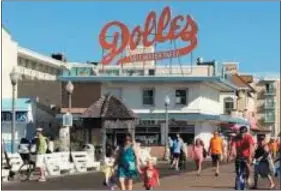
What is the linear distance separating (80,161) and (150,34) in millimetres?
25480

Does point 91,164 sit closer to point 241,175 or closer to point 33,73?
point 241,175

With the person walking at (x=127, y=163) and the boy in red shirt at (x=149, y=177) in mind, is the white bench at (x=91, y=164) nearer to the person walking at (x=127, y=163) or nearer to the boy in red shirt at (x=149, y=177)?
the boy in red shirt at (x=149, y=177)

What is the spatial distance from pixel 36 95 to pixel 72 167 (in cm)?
3194

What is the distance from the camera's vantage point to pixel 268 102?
12038cm

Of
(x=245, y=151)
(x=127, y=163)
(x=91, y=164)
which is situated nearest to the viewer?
(x=127, y=163)

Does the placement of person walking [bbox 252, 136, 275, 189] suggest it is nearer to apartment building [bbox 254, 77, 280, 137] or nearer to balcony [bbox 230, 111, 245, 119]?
balcony [bbox 230, 111, 245, 119]

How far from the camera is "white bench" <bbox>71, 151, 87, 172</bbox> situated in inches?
1148

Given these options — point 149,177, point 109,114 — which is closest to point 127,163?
point 149,177

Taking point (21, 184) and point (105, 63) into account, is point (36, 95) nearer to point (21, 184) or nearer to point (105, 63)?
point (105, 63)

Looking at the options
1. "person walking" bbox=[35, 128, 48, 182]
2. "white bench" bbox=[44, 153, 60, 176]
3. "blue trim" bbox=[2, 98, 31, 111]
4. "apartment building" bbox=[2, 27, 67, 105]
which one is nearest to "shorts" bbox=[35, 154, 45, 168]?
"person walking" bbox=[35, 128, 48, 182]

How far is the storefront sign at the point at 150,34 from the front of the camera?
53.4 metres

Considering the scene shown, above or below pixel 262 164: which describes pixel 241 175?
below

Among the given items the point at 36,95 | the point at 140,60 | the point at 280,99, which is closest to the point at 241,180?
the point at 140,60

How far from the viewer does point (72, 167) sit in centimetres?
2858
